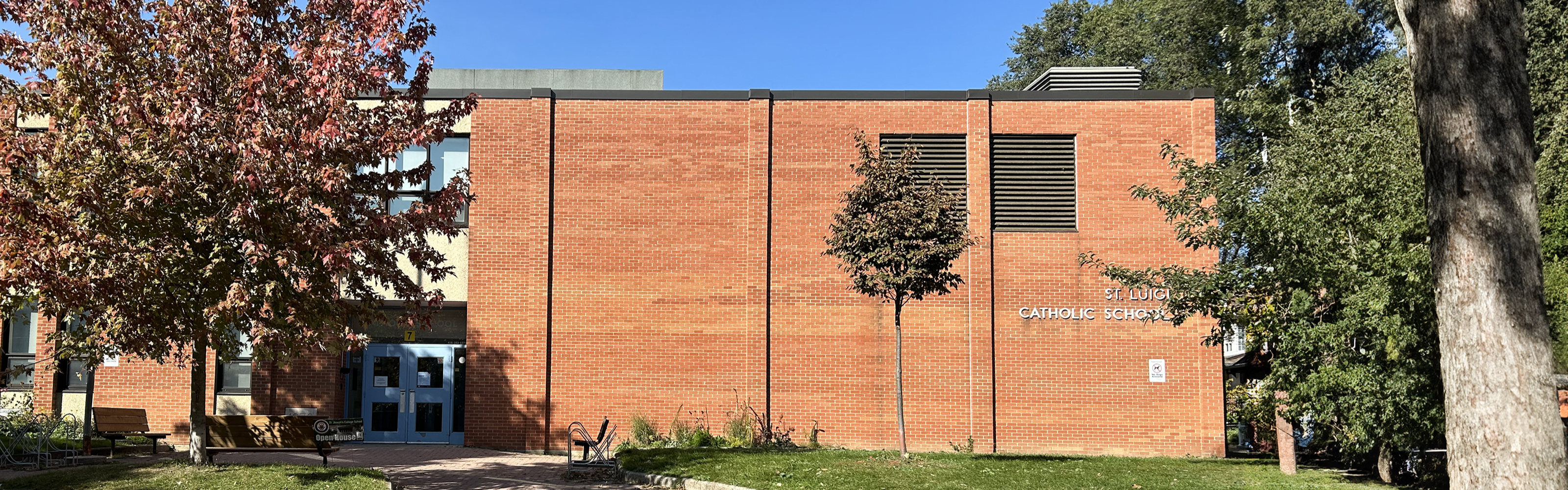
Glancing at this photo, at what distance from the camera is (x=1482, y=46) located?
6.75 m

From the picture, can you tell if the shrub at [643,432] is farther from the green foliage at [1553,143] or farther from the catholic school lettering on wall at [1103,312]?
the green foliage at [1553,143]

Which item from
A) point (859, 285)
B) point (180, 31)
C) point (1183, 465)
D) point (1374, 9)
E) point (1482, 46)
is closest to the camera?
point (1482, 46)

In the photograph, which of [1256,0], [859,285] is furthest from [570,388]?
[1256,0]

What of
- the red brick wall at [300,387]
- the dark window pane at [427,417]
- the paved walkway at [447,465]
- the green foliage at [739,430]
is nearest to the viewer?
the paved walkway at [447,465]

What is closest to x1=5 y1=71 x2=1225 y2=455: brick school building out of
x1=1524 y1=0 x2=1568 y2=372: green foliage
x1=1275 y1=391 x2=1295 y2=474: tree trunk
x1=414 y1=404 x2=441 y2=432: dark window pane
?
x1=414 y1=404 x2=441 y2=432: dark window pane

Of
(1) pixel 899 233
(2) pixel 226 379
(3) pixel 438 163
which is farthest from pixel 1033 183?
(2) pixel 226 379

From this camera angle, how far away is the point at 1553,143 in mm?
17438

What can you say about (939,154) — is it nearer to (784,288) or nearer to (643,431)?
(784,288)

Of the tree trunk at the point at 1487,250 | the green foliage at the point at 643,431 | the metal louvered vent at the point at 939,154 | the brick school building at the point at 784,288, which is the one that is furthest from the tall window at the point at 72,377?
the tree trunk at the point at 1487,250

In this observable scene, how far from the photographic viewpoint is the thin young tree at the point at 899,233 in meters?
14.4

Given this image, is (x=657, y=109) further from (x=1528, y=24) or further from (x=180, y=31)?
(x=1528, y=24)

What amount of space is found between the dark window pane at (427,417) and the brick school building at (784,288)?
4.39ft

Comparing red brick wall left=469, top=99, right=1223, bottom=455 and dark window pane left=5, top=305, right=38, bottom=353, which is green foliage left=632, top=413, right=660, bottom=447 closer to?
red brick wall left=469, top=99, right=1223, bottom=455

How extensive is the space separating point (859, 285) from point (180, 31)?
27.4 feet
